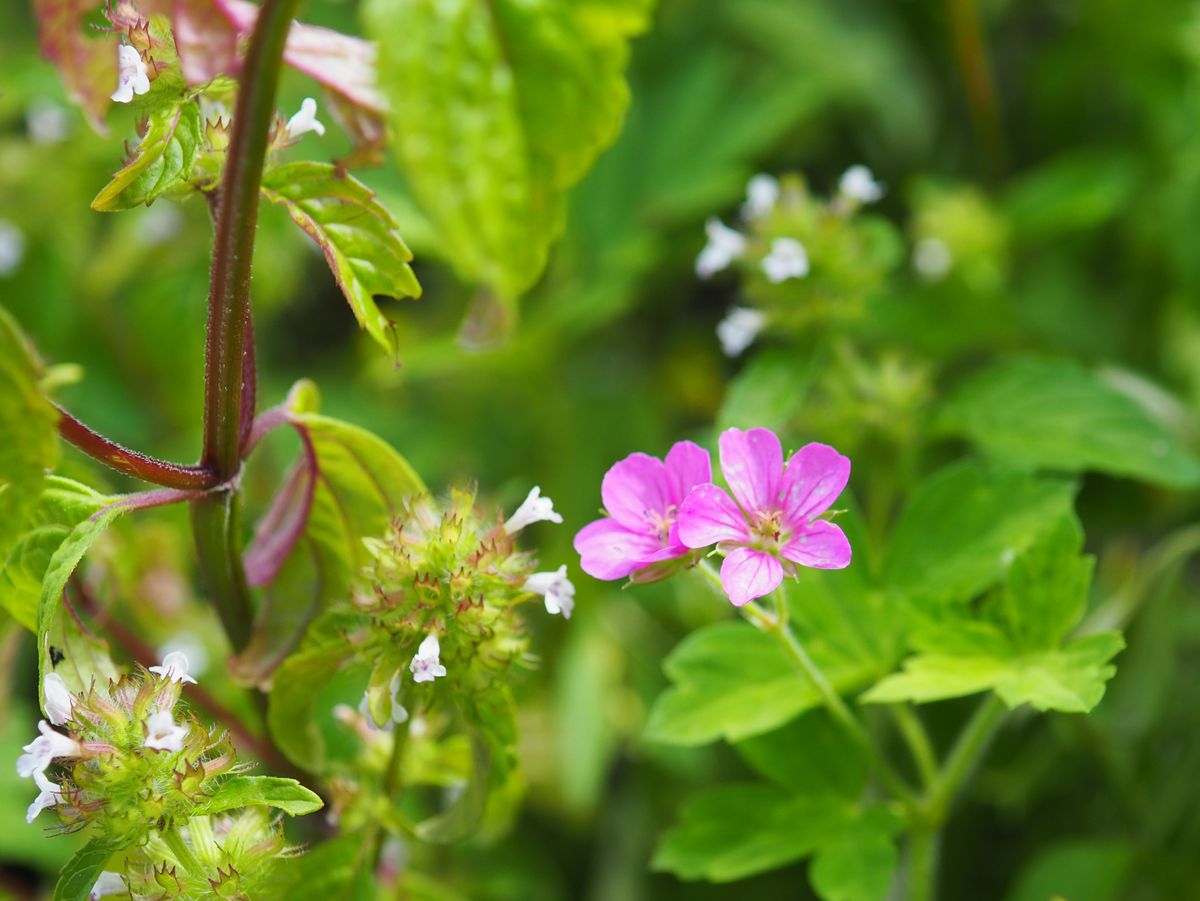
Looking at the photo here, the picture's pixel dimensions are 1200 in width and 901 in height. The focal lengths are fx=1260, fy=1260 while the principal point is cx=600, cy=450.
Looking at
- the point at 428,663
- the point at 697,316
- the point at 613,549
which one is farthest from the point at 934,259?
the point at 428,663

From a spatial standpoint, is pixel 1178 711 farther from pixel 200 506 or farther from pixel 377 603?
pixel 200 506

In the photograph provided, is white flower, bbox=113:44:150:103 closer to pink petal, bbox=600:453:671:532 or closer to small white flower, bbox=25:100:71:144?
pink petal, bbox=600:453:671:532

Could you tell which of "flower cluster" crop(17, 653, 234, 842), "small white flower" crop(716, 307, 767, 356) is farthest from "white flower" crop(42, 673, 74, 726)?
"small white flower" crop(716, 307, 767, 356)

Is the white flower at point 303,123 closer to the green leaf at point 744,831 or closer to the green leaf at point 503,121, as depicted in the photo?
the green leaf at point 503,121

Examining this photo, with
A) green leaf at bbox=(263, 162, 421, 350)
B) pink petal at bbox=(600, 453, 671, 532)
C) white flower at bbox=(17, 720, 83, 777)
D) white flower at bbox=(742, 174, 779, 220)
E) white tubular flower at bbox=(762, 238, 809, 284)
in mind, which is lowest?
white flower at bbox=(17, 720, 83, 777)

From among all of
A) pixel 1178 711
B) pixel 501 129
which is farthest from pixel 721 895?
pixel 501 129

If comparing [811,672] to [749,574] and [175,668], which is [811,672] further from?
[175,668]
